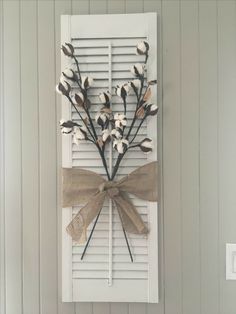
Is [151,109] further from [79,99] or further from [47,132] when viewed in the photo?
[47,132]

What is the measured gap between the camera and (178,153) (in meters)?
1.27

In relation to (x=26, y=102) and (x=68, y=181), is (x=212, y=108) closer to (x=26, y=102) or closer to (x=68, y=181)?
(x=68, y=181)

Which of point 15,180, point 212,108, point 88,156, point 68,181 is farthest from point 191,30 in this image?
point 15,180

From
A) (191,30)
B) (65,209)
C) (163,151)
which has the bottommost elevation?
(65,209)

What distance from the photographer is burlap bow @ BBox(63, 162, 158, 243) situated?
4.02 ft

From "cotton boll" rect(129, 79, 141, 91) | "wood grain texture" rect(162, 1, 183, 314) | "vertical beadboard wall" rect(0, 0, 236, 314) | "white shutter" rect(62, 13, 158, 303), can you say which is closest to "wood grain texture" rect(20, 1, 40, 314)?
"vertical beadboard wall" rect(0, 0, 236, 314)

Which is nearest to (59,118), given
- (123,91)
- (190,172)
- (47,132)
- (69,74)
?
(47,132)

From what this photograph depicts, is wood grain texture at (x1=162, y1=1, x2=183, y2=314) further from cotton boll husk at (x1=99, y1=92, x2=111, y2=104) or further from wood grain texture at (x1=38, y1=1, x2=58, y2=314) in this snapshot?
wood grain texture at (x1=38, y1=1, x2=58, y2=314)

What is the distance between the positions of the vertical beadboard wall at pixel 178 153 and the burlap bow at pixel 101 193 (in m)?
0.06

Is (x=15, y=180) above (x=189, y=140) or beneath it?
beneath

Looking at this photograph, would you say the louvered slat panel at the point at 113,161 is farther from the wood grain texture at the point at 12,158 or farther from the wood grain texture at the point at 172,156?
the wood grain texture at the point at 12,158

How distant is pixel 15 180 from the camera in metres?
1.30

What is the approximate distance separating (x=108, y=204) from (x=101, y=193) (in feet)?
0.19

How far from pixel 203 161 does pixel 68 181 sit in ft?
1.67
